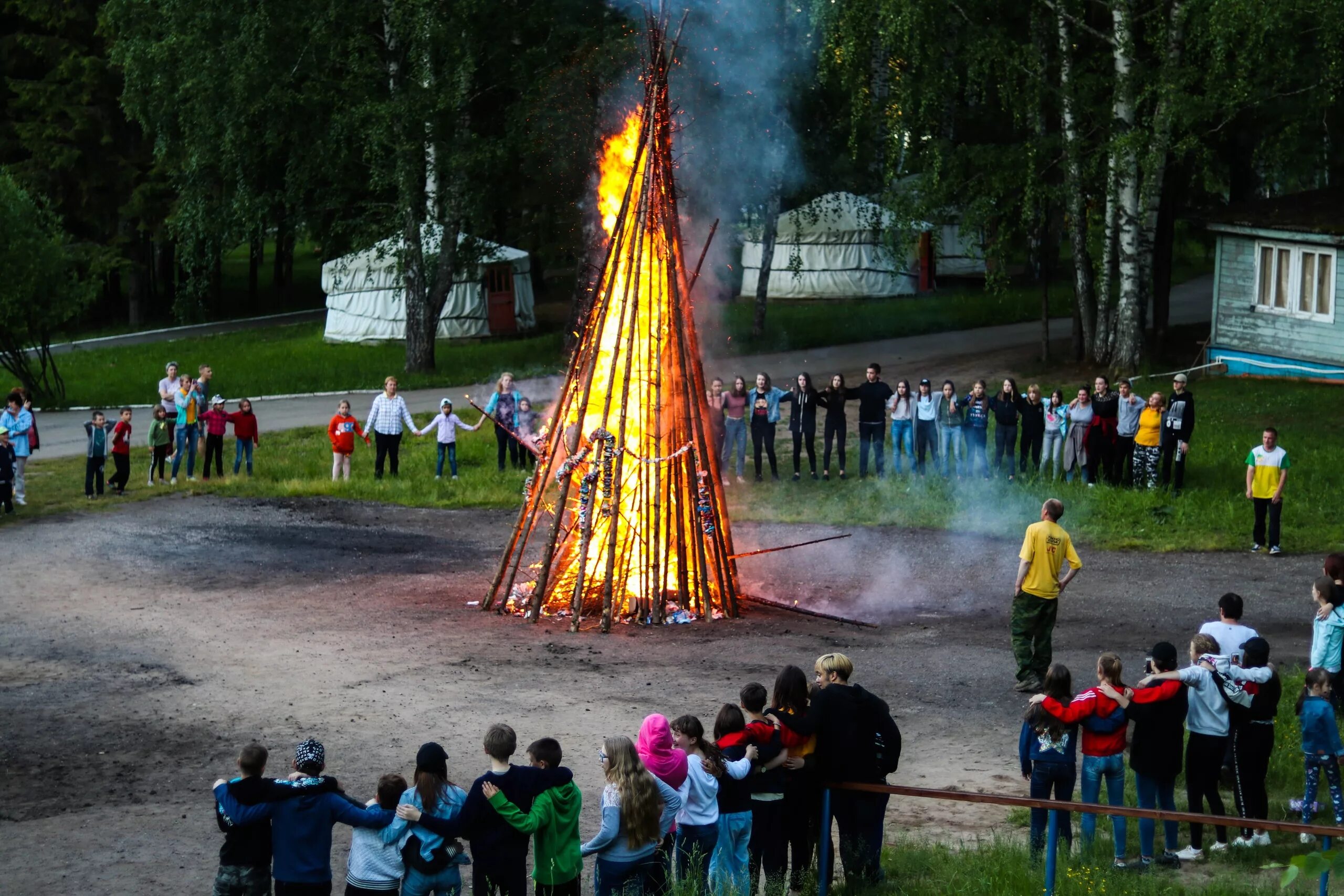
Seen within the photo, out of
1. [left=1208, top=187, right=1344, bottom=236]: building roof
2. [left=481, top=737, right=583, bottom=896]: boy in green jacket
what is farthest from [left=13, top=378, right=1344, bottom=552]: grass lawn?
[left=481, top=737, right=583, bottom=896]: boy in green jacket

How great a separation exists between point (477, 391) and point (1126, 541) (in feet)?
50.6

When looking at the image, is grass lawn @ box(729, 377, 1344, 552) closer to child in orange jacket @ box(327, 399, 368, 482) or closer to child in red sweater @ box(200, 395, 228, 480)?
child in orange jacket @ box(327, 399, 368, 482)

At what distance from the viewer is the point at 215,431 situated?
23.7 meters

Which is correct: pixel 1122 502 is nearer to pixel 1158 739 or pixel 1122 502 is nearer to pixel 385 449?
pixel 385 449

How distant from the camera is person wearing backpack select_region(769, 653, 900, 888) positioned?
9.18 metres

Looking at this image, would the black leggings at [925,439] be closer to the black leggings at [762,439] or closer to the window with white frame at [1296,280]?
the black leggings at [762,439]

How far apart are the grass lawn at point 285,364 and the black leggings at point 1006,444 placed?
12.8 m

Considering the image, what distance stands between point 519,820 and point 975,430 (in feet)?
50.5

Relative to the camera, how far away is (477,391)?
3141 centimetres

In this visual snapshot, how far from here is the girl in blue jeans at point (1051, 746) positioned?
9539 millimetres

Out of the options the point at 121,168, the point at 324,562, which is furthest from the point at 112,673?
the point at 121,168

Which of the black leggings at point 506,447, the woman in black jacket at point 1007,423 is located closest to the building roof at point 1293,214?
the woman in black jacket at point 1007,423

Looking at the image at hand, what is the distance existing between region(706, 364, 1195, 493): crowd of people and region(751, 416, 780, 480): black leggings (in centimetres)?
2

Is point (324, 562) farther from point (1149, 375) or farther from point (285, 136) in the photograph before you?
point (1149, 375)
